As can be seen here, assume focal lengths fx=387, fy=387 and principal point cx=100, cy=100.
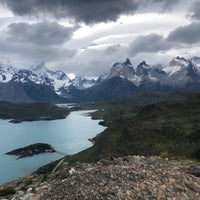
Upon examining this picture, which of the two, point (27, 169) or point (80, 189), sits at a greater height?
point (80, 189)

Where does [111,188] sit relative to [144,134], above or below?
above

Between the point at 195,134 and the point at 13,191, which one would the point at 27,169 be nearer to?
the point at 195,134

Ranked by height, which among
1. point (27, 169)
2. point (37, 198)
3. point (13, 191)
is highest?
point (37, 198)

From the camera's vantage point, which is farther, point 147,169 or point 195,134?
point 195,134

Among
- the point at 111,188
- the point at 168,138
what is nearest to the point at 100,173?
the point at 111,188

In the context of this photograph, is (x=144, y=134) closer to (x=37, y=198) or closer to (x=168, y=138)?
(x=168, y=138)

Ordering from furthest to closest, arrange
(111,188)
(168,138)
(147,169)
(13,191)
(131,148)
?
(168,138)
(131,148)
(13,191)
(147,169)
(111,188)

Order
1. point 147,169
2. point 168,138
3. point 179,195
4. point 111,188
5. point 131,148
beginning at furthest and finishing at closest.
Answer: point 168,138
point 131,148
point 147,169
point 179,195
point 111,188

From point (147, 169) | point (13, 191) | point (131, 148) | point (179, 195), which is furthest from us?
point (131, 148)

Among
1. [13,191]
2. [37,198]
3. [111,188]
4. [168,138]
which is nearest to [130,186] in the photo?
[111,188]
